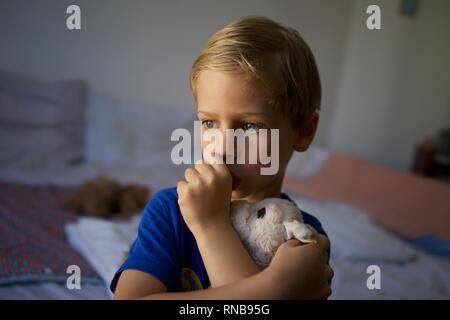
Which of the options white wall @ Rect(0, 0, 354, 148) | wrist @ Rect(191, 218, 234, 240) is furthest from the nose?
white wall @ Rect(0, 0, 354, 148)

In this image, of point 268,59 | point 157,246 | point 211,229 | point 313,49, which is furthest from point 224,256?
point 313,49

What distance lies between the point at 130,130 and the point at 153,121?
5.7 inches

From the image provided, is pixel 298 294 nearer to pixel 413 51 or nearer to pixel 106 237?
pixel 106 237

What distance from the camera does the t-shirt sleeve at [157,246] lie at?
1.68 feet

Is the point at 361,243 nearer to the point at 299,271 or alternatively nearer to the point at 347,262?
the point at 347,262

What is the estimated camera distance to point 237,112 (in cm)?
53

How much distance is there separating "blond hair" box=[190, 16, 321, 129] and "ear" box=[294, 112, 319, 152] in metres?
0.06

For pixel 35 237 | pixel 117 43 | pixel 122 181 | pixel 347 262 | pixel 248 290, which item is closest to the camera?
pixel 248 290

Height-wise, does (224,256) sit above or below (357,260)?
above

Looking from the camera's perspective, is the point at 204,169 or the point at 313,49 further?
the point at 313,49

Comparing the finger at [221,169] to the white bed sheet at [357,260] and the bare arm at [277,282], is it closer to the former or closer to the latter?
the bare arm at [277,282]

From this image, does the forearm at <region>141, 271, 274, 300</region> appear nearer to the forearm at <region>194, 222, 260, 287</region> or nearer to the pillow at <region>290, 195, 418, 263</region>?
the forearm at <region>194, 222, 260, 287</region>

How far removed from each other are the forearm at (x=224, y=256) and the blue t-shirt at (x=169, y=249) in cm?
10

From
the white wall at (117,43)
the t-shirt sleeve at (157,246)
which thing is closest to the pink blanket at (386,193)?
the white wall at (117,43)
